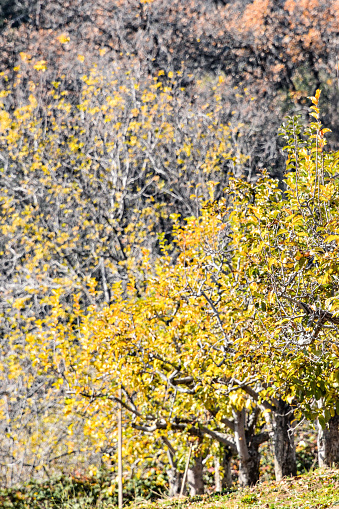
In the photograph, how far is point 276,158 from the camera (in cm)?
1520

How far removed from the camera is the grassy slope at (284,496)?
5.70m

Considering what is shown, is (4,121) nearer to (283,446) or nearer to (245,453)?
(245,453)

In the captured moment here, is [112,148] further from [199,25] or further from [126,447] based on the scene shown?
[199,25]

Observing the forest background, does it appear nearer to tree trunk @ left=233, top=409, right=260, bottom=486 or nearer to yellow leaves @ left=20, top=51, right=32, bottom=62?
tree trunk @ left=233, top=409, right=260, bottom=486

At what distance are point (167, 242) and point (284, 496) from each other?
30.4 feet

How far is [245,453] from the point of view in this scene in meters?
7.56

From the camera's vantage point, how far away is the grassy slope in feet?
18.7

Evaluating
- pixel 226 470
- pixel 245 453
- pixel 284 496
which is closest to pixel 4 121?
pixel 226 470

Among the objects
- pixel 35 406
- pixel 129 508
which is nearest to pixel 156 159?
pixel 35 406

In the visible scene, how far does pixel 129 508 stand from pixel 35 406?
3.81 meters

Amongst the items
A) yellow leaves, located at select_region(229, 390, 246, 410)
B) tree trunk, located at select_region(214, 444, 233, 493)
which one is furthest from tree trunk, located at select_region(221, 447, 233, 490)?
yellow leaves, located at select_region(229, 390, 246, 410)

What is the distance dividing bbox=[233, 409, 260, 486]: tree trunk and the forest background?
1.3 inches

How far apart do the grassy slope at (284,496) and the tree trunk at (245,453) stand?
0.34 m

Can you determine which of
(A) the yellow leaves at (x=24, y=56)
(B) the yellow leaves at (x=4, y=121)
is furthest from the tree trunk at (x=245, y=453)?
(A) the yellow leaves at (x=24, y=56)
